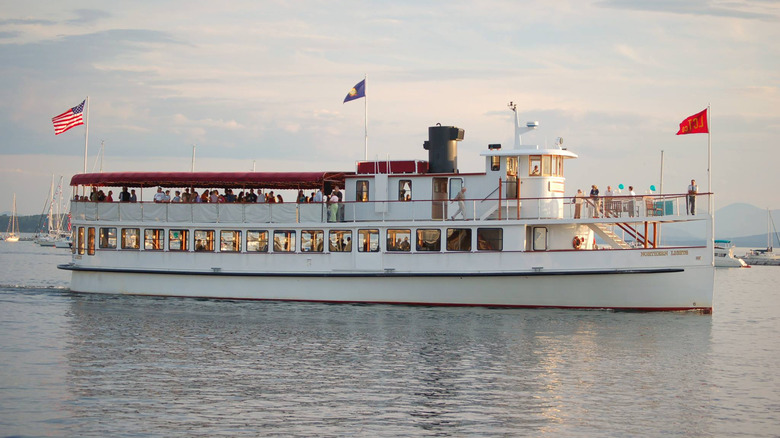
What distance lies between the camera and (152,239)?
3569cm

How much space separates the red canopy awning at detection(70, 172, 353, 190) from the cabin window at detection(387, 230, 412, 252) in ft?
12.3

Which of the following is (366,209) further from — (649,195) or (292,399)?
(292,399)

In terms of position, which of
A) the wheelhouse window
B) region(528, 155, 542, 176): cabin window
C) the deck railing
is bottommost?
the wheelhouse window

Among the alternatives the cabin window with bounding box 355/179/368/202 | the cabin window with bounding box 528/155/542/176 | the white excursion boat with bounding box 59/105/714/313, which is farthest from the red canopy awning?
the cabin window with bounding box 528/155/542/176

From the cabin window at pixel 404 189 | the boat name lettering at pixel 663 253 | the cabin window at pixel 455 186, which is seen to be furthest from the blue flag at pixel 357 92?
the boat name lettering at pixel 663 253

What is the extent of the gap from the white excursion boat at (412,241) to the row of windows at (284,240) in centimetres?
4

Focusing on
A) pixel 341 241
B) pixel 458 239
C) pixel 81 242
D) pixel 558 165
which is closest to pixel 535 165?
pixel 558 165

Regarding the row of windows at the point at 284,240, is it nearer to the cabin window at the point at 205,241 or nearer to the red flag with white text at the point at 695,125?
the cabin window at the point at 205,241

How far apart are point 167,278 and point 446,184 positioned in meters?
12.2

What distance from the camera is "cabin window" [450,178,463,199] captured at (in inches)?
1324

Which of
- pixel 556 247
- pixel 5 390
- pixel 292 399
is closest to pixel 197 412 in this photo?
pixel 292 399

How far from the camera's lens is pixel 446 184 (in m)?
33.8

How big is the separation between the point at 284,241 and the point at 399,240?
484cm

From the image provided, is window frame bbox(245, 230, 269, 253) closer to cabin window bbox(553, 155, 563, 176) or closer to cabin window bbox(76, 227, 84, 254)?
cabin window bbox(76, 227, 84, 254)
